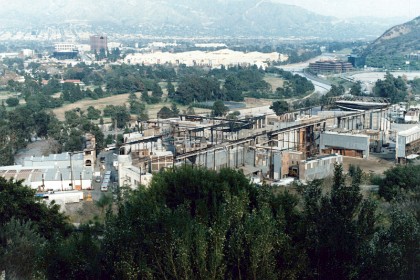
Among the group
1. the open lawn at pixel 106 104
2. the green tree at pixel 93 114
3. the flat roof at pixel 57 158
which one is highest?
the flat roof at pixel 57 158

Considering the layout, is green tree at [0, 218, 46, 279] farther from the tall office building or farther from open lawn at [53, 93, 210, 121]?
the tall office building

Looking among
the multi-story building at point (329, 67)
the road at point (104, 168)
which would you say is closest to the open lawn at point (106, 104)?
the road at point (104, 168)

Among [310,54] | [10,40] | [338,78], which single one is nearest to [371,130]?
A: [338,78]

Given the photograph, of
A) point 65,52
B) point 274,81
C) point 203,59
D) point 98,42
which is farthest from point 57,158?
point 98,42

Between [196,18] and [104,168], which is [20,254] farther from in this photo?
[196,18]

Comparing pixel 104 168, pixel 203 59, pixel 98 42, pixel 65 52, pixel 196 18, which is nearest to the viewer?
pixel 104 168

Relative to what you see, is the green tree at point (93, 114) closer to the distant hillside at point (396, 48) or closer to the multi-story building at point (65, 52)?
the distant hillside at point (396, 48)
